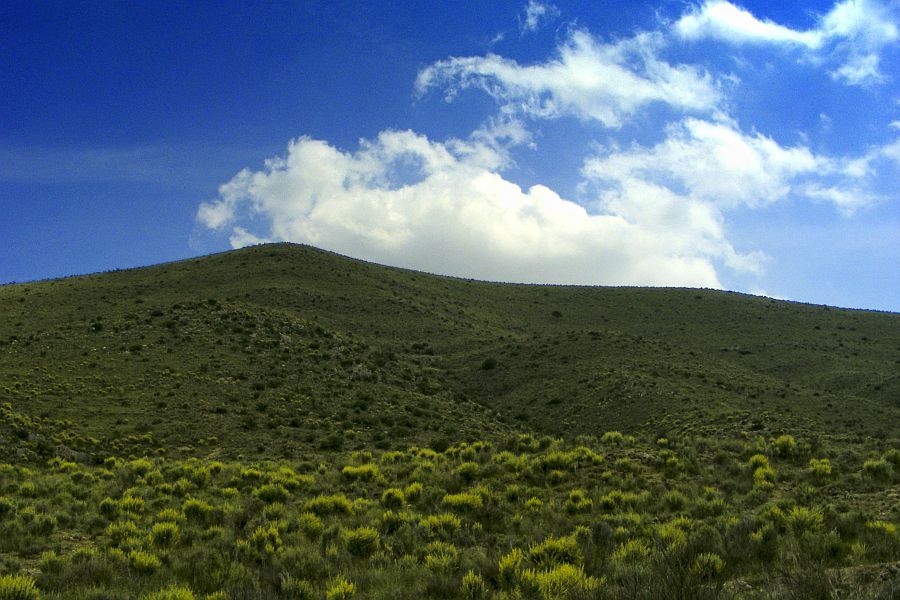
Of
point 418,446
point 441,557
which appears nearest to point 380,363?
point 418,446

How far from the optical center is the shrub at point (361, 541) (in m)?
11.8

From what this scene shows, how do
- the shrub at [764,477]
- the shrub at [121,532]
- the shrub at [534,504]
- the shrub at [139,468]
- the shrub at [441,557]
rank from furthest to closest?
1. the shrub at [139,468]
2. the shrub at [764,477]
3. the shrub at [534,504]
4. the shrub at [121,532]
5. the shrub at [441,557]

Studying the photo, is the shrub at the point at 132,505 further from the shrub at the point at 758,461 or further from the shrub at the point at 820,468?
the shrub at the point at 820,468

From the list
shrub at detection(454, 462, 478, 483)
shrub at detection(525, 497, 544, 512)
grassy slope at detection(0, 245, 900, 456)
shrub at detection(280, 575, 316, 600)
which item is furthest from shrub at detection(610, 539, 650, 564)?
grassy slope at detection(0, 245, 900, 456)

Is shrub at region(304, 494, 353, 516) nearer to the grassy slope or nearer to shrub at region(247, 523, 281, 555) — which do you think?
shrub at region(247, 523, 281, 555)

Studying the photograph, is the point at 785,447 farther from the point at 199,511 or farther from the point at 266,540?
the point at 199,511

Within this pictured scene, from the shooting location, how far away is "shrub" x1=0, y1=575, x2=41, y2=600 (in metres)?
8.95

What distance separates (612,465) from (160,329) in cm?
4110

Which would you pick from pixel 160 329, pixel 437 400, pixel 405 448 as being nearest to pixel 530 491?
pixel 405 448

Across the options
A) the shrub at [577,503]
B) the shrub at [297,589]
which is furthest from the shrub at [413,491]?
the shrub at [297,589]

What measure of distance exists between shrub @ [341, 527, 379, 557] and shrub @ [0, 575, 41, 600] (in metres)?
5.24

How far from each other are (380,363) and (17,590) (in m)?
40.5

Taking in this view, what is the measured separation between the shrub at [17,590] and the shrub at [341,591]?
4488 mm

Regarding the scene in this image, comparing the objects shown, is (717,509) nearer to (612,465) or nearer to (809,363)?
(612,465)
